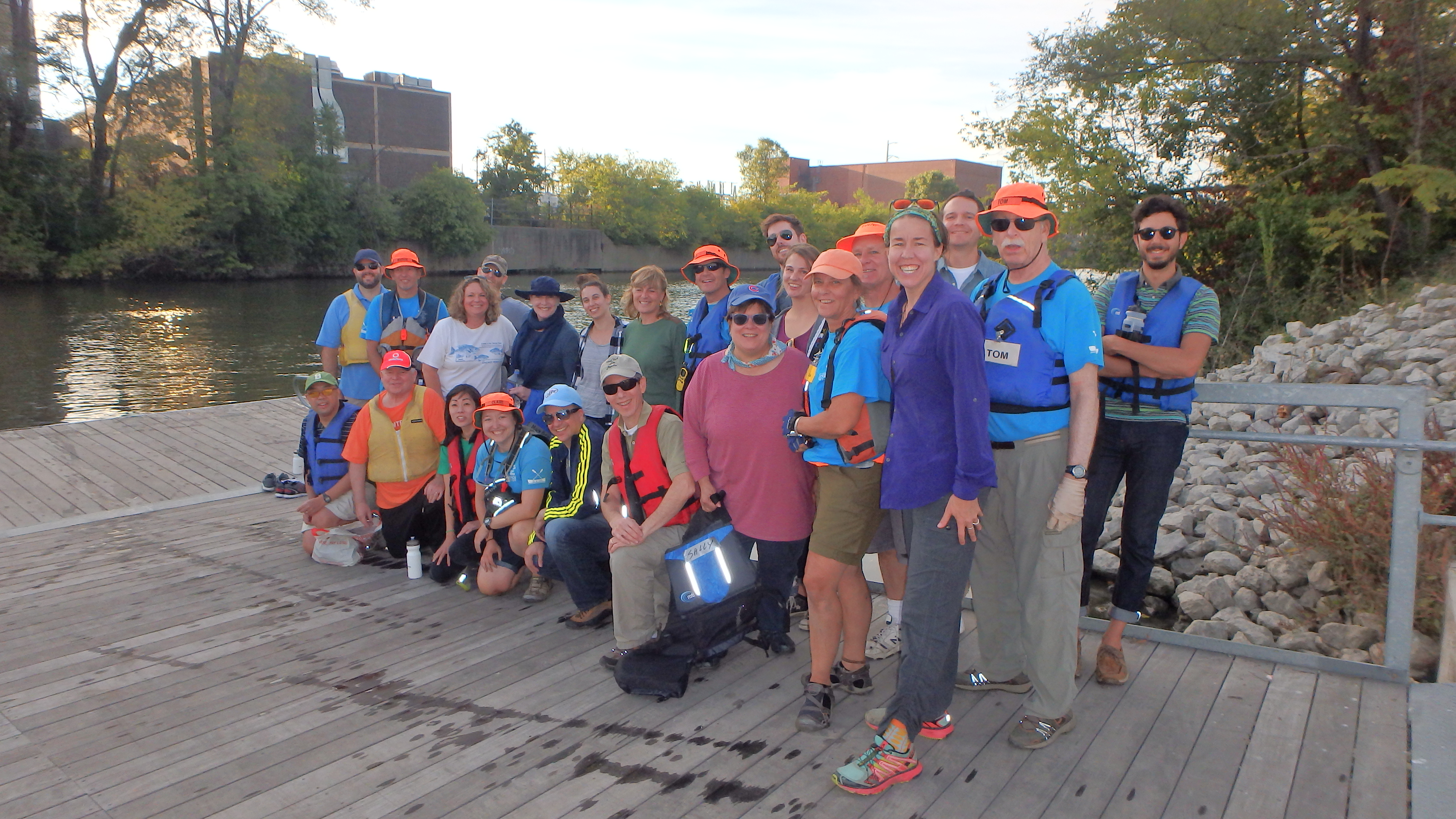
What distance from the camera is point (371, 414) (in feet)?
16.6

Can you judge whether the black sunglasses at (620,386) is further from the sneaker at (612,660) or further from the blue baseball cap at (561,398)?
the sneaker at (612,660)

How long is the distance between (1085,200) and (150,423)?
46.9 ft

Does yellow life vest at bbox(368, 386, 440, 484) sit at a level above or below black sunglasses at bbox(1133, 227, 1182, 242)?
below

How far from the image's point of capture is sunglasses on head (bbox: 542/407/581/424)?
4230 millimetres

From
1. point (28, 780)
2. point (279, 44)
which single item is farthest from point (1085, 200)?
point (279, 44)

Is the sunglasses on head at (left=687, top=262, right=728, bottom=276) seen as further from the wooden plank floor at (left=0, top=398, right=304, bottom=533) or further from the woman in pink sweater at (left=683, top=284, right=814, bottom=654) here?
the wooden plank floor at (left=0, top=398, right=304, bottom=533)

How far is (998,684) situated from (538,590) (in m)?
2.26

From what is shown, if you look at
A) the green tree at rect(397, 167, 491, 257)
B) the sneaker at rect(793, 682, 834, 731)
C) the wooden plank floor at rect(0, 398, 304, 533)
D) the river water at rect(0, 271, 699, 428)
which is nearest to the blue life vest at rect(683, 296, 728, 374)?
the sneaker at rect(793, 682, 834, 731)

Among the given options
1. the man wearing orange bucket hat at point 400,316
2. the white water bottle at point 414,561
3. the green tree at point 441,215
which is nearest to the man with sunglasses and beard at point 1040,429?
the white water bottle at point 414,561

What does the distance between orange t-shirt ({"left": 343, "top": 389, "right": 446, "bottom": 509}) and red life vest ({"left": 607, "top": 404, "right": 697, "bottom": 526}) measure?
175 centimetres

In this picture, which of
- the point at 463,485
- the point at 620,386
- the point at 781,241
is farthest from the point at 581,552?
the point at 781,241

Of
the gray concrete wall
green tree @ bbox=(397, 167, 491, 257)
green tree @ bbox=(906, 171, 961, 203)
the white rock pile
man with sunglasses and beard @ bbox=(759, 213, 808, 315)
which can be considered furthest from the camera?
green tree @ bbox=(906, 171, 961, 203)

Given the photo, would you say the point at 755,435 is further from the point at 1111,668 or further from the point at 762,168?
the point at 762,168

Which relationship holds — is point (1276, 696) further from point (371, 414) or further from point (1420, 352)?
point (1420, 352)
